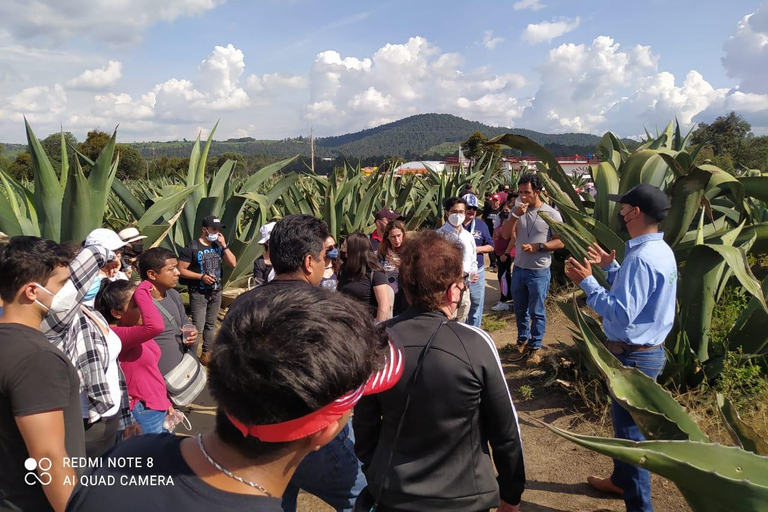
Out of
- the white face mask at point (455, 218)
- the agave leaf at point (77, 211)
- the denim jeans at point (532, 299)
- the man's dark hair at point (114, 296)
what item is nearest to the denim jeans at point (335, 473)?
the man's dark hair at point (114, 296)

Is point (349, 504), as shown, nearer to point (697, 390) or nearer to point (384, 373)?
point (384, 373)

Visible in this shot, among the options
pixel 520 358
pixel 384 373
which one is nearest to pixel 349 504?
pixel 384 373

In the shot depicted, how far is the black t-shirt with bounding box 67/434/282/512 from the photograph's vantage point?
85cm

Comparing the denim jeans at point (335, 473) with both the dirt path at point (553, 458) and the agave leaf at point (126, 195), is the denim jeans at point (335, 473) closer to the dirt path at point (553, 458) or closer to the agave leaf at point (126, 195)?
the dirt path at point (553, 458)

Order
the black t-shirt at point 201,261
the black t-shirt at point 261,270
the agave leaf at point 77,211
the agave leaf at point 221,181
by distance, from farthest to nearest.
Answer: the agave leaf at point 221,181 → the black t-shirt at point 201,261 → the black t-shirt at point 261,270 → the agave leaf at point 77,211

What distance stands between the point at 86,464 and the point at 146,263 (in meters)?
1.51

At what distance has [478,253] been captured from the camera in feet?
16.7

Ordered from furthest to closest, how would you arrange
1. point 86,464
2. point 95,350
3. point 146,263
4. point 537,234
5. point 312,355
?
point 537,234 < point 146,263 < point 95,350 < point 86,464 < point 312,355

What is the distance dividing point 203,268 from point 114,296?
7.12ft

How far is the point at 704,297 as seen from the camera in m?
3.22

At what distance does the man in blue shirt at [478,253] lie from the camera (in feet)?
15.3

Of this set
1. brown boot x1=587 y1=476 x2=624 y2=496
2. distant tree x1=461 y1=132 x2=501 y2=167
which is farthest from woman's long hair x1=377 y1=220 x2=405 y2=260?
brown boot x1=587 y1=476 x2=624 y2=496

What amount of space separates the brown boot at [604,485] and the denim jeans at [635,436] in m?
0.22

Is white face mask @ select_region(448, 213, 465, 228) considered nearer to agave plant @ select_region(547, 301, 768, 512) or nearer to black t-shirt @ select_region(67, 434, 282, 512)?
agave plant @ select_region(547, 301, 768, 512)
